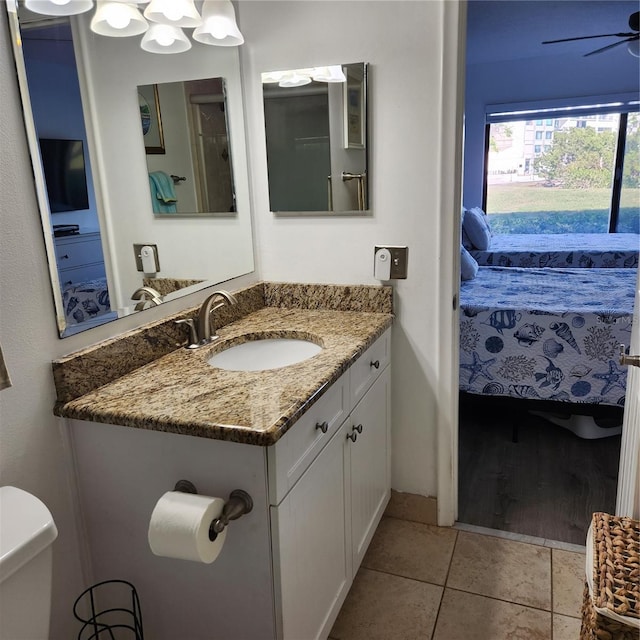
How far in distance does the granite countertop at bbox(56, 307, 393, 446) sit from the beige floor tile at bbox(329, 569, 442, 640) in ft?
2.69

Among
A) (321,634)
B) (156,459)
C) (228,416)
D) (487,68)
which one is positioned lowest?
(321,634)

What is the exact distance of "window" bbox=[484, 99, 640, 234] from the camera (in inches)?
231

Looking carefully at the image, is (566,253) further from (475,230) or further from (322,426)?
(322,426)

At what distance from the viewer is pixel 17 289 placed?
1099 millimetres

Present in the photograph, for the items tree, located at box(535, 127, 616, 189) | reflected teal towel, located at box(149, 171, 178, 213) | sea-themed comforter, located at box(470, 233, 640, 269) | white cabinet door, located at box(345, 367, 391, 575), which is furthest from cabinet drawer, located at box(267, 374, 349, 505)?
tree, located at box(535, 127, 616, 189)

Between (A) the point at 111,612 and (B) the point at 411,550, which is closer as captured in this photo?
(A) the point at 111,612

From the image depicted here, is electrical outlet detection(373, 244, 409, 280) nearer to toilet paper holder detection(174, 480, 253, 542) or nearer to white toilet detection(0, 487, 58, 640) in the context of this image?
toilet paper holder detection(174, 480, 253, 542)

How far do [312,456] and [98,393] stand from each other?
0.52 m

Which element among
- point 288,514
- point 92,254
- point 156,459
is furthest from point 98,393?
point 288,514

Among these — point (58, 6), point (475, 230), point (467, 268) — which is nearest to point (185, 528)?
point (58, 6)

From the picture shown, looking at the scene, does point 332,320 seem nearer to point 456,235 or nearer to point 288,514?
point 456,235

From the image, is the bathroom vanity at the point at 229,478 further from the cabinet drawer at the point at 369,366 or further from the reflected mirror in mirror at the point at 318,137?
the reflected mirror in mirror at the point at 318,137

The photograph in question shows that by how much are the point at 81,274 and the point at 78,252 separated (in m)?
0.05

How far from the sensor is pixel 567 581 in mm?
1757
